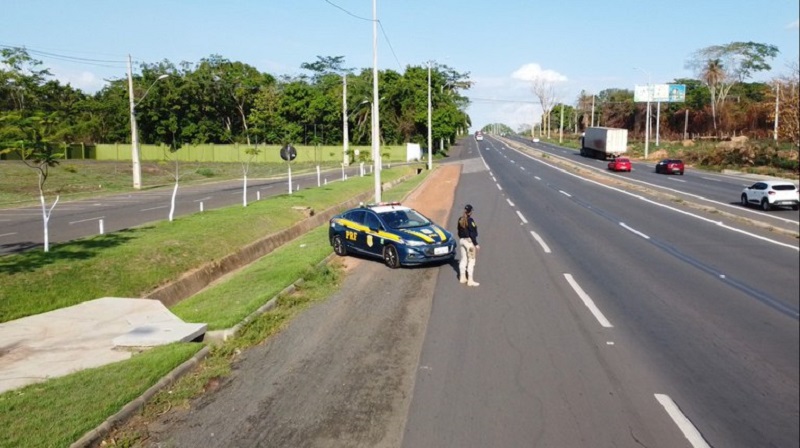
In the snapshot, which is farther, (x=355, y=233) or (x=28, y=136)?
(x=355, y=233)

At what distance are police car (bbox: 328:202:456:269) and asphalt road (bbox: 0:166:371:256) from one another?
8.14 m

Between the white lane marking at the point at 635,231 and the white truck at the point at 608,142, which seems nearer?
the white lane marking at the point at 635,231

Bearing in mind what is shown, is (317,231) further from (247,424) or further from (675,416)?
(675,416)

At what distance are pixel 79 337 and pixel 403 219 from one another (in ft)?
30.3

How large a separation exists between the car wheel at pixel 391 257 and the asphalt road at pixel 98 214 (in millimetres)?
9760

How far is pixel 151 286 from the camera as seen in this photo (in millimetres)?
15945

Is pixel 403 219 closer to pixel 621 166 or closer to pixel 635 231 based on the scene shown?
pixel 635 231

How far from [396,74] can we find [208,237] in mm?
84904

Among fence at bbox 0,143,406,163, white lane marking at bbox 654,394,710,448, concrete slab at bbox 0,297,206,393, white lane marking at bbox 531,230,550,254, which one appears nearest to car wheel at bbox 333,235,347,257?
white lane marking at bbox 531,230,550,254

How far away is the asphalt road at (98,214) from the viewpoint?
21.5m

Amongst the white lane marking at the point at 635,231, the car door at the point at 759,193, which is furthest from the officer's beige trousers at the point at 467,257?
the car door at the point at 759,193

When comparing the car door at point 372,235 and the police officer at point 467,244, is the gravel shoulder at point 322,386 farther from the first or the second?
the car door at point 372,235

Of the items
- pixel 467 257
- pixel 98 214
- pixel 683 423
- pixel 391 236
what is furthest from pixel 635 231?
pixel 98 214

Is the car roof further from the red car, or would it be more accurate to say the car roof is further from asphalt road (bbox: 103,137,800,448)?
the red car
